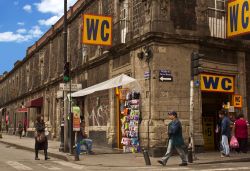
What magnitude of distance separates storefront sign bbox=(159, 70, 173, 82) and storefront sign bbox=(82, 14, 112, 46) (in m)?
3.82

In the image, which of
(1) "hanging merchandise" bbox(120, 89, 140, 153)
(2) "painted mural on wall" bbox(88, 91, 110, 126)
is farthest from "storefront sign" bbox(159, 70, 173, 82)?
(2) "painted mural on wall" bbox(88, 91, 110, 126)

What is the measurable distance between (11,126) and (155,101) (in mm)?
37967

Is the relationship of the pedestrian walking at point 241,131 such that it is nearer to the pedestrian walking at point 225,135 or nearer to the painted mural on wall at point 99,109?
the pedestrian walking at point 225,135

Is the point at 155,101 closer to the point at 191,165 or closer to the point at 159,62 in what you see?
the point at 159,62

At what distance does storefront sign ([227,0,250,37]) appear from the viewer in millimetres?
16875

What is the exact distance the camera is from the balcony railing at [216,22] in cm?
1778

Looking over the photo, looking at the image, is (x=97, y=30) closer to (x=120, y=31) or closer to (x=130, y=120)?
(x=120, y=31)

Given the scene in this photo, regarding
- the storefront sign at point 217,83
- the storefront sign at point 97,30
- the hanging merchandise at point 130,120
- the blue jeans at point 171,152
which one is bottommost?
the blue jeans at point 171,152

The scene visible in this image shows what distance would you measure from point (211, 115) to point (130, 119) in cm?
385

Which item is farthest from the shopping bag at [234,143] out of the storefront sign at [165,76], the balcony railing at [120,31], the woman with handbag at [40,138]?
the woman with handbag at [40,138]

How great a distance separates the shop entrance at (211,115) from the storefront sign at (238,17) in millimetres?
2805

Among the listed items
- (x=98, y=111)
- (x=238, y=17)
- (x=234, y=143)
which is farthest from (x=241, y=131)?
(x=98, y=111)

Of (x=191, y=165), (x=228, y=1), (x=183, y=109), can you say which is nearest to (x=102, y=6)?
(x=228, y=1)

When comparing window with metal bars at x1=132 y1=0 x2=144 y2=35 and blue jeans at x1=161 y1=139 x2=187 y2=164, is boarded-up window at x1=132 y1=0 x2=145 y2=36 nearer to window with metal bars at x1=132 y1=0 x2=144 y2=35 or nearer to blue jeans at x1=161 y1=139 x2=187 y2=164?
window with metal bars at x1=132 y1=0 x2=144 y2=35
